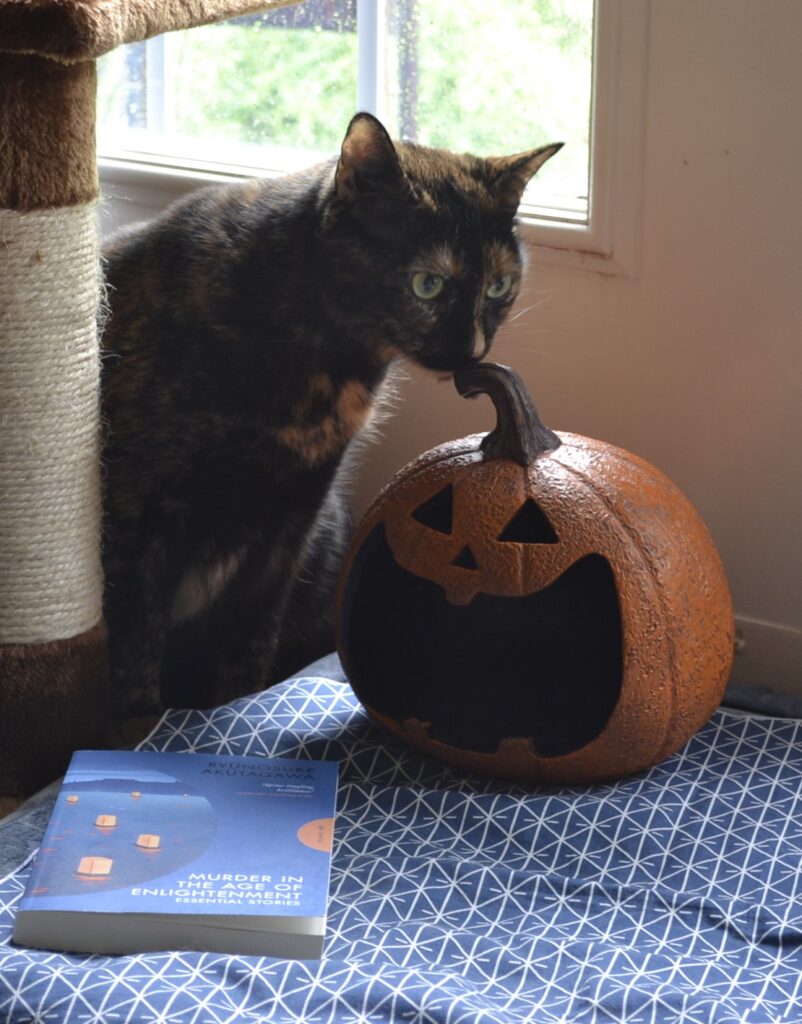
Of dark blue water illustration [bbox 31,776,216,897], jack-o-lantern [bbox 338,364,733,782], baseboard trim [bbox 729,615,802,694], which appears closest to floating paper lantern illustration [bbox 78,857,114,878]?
dark blue water illustration [bbox 31,776,216,897]

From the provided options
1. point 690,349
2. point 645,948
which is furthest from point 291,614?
point 645,948

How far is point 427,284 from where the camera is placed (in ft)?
4.42

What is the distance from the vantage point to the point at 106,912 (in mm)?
1136

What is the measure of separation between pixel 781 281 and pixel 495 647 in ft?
1.95

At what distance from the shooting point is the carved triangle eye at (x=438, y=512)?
1.40 m

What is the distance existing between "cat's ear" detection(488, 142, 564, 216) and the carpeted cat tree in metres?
0.34

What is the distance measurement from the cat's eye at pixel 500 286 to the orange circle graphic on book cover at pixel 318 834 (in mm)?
586

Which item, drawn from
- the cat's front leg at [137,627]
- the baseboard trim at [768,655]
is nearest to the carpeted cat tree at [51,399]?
the cat's front leg at [137,627]

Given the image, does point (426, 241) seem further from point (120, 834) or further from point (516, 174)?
point (120, 834)

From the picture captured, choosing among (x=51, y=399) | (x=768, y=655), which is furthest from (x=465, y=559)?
(x=768, y=655)

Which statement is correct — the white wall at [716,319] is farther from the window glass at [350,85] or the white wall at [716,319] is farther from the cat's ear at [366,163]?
the cat's ear at [366,163]

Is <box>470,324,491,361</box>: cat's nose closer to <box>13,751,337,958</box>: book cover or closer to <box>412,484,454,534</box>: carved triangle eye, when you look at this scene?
<box>412,484,454,534</box>: carved triangle eye

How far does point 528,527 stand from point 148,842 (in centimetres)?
50

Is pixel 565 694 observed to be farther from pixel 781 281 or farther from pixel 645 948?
pixel 781 281
